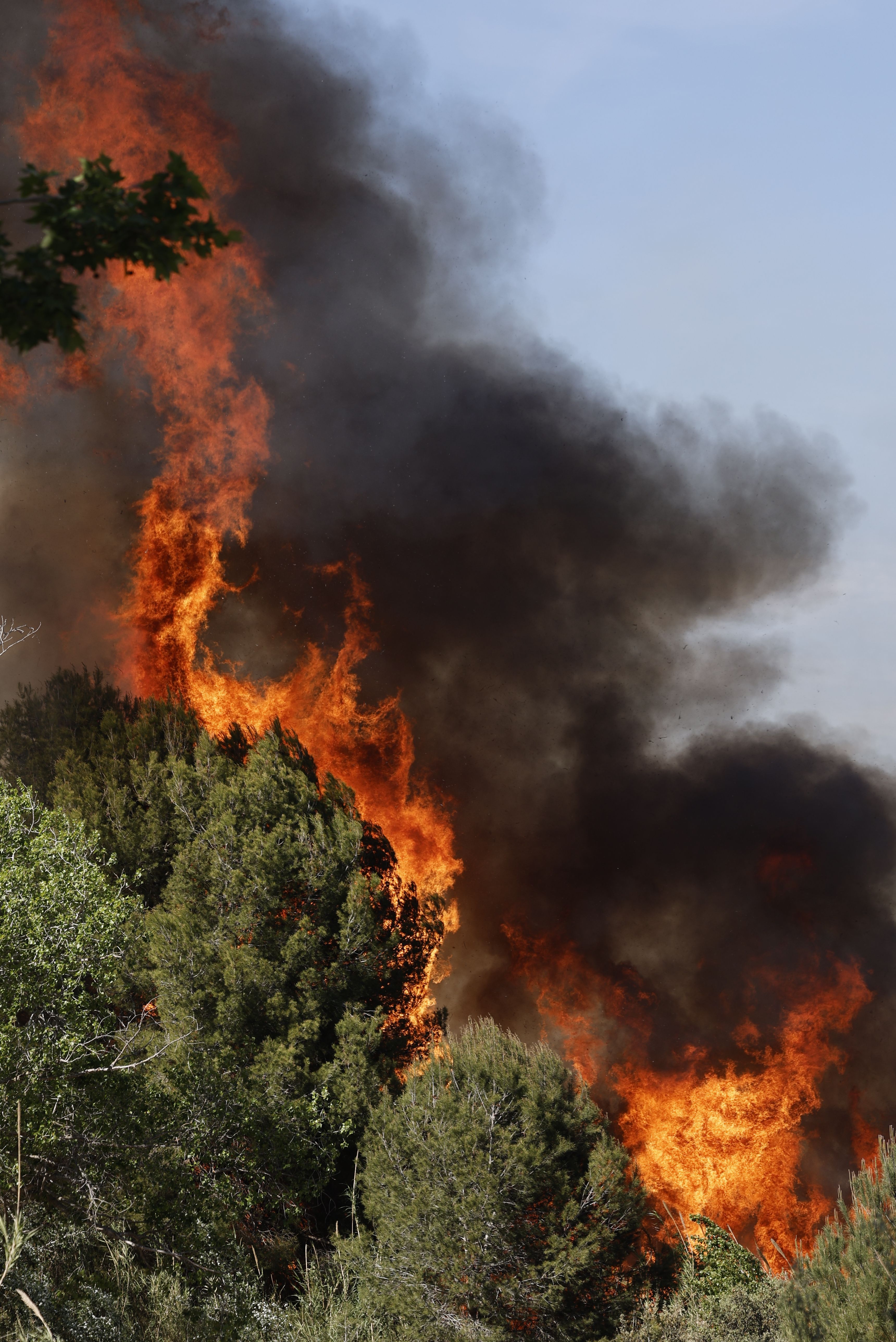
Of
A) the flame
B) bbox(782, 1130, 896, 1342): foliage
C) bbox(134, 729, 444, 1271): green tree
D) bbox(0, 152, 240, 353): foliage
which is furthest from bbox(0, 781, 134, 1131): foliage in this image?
the flame

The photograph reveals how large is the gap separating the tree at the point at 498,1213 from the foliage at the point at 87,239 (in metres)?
15.1

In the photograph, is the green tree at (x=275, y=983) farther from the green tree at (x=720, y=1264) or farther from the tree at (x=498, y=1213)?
the green tree at (x=720, y=1264)

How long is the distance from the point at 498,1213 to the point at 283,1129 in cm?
554

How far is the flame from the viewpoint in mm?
37031

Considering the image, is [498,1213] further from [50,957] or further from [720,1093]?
[720,1093]

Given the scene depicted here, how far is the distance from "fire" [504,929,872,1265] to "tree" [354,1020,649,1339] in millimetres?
14947

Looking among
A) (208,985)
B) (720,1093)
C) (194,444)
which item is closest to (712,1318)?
(208,985)

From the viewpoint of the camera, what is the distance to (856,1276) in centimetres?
1414

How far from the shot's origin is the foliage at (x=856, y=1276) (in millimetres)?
13633

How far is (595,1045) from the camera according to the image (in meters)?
34.2

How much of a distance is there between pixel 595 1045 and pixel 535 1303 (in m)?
18.9

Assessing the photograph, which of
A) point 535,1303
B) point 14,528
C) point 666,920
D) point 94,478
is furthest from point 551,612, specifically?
point 535,1303

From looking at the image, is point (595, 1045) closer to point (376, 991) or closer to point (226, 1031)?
point (376, 991)

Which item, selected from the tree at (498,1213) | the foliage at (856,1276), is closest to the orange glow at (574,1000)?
the tree at (498,1213)
